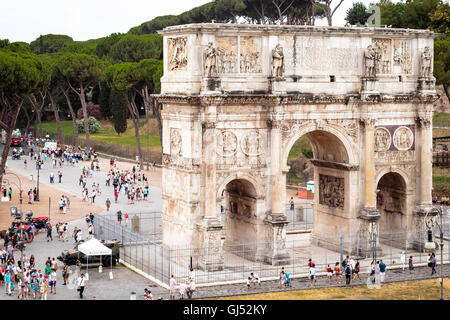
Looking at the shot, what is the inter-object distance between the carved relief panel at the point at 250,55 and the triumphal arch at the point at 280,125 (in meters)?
0.05

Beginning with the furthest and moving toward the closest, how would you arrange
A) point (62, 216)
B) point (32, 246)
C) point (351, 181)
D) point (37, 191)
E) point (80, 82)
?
point (80, 82) < point (37, 191) < point (62, 216) < point (32, 246) < point (351, 181)

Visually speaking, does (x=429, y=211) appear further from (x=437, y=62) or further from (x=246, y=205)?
(x=437, y=62)

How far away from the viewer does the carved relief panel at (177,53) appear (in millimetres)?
44478

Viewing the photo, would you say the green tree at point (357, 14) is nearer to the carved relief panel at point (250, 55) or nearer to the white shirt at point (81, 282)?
the carved relief panel at point (250, 55)

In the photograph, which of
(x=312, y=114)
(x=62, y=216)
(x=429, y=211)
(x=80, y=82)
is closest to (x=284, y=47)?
(x=312, y=114)

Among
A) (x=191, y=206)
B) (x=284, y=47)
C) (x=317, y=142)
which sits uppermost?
(x=284, y=47)

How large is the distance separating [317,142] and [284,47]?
23.3 feet

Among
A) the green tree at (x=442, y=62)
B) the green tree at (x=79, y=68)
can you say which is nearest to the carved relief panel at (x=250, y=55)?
the green tree at (x=442, y=62)

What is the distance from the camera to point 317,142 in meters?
50.2

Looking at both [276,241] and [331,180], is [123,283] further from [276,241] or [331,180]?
[331,180]

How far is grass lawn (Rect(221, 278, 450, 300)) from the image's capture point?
130 ft

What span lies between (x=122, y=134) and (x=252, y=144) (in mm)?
75351

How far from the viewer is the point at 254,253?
4622cm

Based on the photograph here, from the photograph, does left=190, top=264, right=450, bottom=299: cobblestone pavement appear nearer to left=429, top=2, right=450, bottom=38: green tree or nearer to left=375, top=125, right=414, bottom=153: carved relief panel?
left=375, top=125, right=414, bottom=153: carved relief panel
